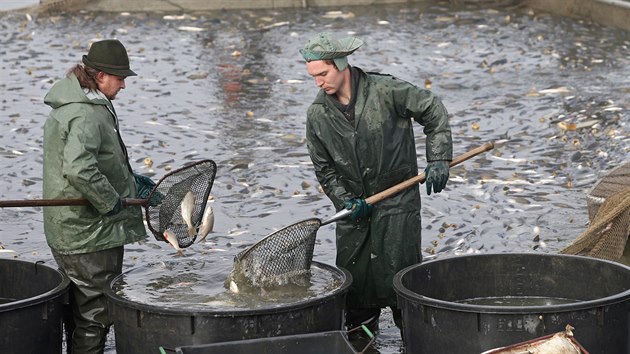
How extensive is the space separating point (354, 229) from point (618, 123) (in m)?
7.52

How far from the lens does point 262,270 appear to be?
7.82 metres

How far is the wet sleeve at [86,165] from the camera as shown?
7.60 m

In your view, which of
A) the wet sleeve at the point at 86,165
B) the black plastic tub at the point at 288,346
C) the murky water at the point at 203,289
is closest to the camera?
the black plastic tub at the point at 288,346

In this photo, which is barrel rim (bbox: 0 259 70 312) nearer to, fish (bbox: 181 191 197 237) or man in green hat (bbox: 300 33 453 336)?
fish (bbox: 181 191 197 237)

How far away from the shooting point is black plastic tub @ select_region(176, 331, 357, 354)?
21.8 ft

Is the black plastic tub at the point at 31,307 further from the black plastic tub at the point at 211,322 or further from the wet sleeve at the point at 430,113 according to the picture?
the wet sleeve at the point at 430,113

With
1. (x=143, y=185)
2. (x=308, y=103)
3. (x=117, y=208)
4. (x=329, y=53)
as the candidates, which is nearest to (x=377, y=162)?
(x=329, y=53)

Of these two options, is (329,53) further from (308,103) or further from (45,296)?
(308,103)

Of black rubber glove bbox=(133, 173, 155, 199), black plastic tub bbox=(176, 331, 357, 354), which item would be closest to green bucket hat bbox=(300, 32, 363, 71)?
black rubber glove bbox=(133, 173, 155, 199)

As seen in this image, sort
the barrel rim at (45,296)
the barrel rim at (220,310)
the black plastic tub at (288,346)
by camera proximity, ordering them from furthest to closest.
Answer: the barrel rim at (45,296) → the barrel rim at (220,310) → the black plastic tub at (288,346)

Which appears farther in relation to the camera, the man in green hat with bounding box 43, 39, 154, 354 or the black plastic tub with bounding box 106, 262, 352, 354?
the man in green hat with bounding box 43, 39, 154, 354

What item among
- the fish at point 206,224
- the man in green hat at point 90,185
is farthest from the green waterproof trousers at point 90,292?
the fish at point 206,224

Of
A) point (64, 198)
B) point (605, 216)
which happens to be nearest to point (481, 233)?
point (605, 216)

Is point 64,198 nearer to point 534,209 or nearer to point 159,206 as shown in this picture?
point 159,206
